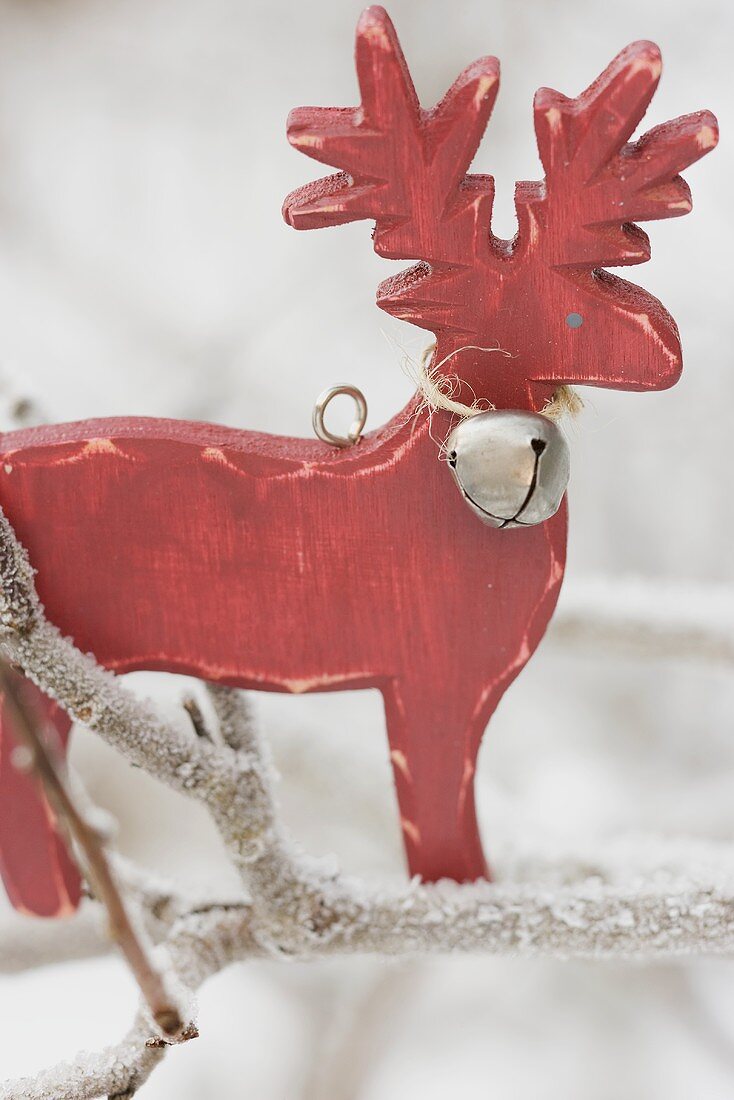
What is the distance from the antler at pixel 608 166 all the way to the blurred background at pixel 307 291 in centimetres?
48

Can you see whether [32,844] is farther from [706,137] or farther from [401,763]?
[706,137]

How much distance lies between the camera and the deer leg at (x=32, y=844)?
0.50 m

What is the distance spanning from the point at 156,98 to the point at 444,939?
85 centimetres

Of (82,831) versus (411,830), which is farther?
(411,830)

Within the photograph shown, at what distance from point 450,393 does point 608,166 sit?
104 mm

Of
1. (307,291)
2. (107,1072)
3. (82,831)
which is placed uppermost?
(307,291)

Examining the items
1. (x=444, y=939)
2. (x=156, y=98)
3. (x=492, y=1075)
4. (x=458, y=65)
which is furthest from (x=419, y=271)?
(x=156, y=98)

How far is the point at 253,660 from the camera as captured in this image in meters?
0.47

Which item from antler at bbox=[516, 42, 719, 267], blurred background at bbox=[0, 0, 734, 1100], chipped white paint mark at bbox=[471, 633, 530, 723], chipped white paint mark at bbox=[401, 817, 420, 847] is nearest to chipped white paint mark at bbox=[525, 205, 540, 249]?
antler at bbox=[516, 42, 719, 267]

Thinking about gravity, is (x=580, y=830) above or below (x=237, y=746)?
below

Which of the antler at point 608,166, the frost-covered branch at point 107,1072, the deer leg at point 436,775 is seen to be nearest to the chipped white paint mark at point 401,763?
the deer leg at point 436,775

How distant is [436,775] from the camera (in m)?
0.49

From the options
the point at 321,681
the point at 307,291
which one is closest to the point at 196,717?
the point at 321,681

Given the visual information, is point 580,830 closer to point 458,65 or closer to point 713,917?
point 713,917
